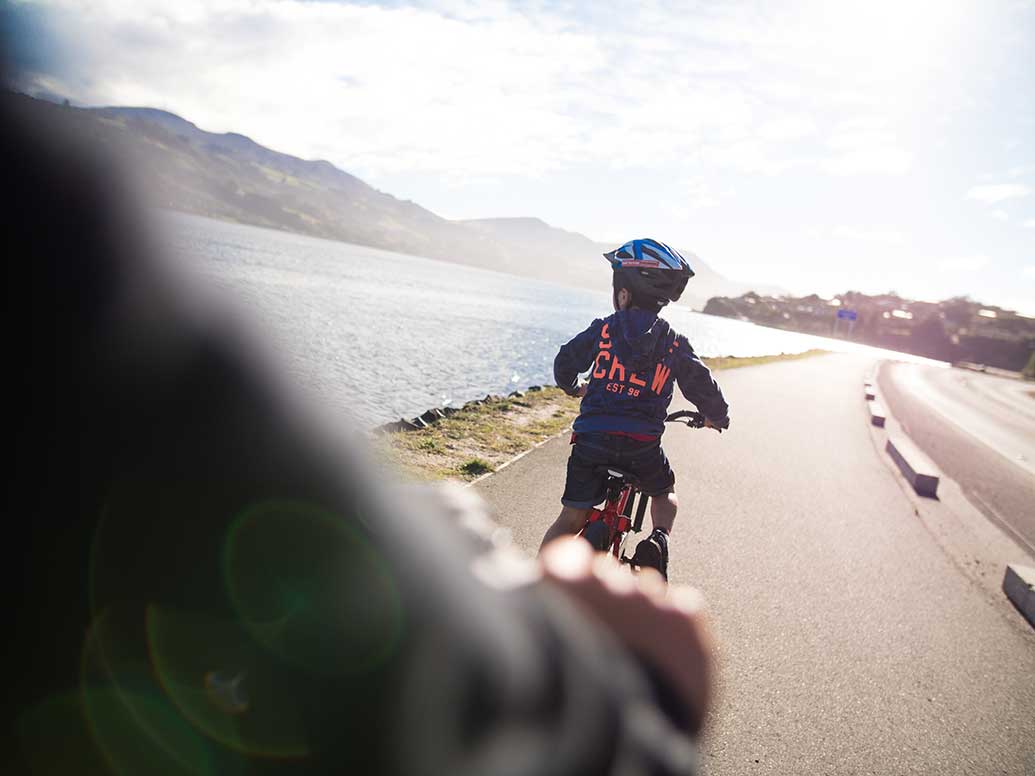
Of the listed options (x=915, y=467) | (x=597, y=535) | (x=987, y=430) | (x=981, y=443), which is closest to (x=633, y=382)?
(x=597, y=535)

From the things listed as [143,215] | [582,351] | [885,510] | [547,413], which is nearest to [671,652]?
[143,215]

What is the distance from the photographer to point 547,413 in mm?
13508

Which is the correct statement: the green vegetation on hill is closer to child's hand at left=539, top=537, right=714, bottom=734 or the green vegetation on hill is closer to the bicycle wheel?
the bicycle wheel

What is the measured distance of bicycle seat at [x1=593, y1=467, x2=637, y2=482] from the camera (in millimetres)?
3928

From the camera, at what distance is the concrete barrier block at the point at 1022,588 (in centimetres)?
629

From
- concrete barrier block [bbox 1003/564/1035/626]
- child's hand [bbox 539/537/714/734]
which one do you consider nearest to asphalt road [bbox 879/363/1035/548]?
concrete barrier block [bbox 1003/564/1035/626]

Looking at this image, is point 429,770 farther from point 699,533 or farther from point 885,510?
point 885,510

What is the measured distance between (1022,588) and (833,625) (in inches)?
108

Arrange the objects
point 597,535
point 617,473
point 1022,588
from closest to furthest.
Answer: point 597,535 < point 617,473 < point 1022,588

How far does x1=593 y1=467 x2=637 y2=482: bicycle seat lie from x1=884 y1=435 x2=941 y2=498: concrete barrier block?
9.07 m

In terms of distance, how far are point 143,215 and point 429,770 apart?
686 mm

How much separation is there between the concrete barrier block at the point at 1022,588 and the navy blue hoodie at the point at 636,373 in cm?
489

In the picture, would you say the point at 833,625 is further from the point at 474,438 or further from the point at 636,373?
the point at 474,438

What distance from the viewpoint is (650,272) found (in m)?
3.95
